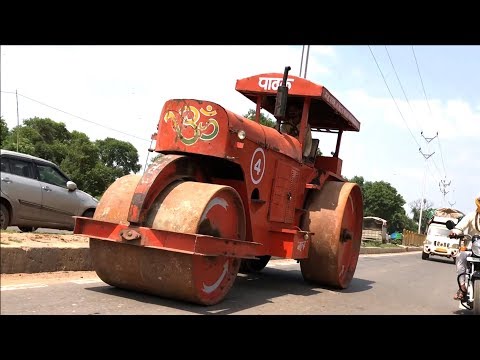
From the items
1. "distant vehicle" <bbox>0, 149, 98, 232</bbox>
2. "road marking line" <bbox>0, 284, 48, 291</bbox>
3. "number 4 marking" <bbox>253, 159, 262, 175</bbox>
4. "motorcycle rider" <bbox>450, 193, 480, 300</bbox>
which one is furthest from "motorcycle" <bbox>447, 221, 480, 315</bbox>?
"distant vehicle" <bbox>0, 149, 98, 232</bbox>

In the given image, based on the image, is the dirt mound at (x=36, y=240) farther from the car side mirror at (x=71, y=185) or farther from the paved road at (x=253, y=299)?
the car side mirror at (x=71, y=185)

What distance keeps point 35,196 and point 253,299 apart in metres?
4.41

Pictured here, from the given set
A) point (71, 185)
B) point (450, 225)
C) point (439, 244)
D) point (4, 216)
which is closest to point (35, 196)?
point (4, 216)

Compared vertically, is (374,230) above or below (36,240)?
below

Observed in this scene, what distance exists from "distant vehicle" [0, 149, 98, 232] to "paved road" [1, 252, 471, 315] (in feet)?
7.63

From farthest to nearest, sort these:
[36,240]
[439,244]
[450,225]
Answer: [439,244] < [450,225] < [36,240]

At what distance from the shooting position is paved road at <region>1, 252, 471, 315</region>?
4.43 metres

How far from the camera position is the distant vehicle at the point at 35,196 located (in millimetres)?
7711

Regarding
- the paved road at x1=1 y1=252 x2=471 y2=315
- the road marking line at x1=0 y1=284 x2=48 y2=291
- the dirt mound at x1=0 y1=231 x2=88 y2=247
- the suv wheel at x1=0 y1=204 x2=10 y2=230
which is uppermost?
the suv wheel at x1=0 y1=204 x2=10 y2=230

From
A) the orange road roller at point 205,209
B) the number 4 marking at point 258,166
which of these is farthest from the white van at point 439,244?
the number 4 marking at point 258,166

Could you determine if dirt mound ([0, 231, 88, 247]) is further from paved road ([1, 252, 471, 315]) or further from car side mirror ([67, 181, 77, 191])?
car side mirror ([67, 181, 77, 191])

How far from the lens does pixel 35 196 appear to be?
832 centimetres

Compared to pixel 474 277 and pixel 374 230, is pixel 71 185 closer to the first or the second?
pixel 474 277

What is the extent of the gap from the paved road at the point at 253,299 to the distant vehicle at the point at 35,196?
91.6 inches
